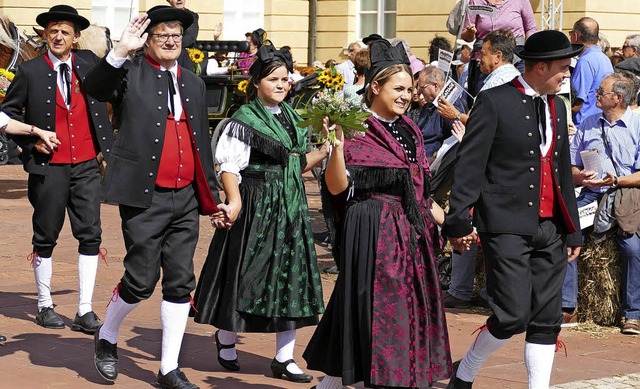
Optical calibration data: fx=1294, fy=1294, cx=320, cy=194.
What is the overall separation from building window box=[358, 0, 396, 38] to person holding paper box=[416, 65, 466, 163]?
614 inches

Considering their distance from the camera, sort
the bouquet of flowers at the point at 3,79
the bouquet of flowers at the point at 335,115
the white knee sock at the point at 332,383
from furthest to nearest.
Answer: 1. the bouquet of flowers at the point at 3,79
2. the white knee sock at the point at 332,383
3. the bouquet of flowers at the point at 335,115

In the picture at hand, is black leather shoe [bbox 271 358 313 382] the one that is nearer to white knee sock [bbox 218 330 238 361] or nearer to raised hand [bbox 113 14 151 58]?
white knee sock [bbox 218 330 238 361]

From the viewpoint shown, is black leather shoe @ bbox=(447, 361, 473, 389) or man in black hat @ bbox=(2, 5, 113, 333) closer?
black leather shoe @ bbox=(447, 361, 473, 389)

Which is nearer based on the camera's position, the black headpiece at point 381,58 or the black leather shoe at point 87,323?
the black headpiece at point 381,58

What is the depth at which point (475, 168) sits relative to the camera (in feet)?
19.6

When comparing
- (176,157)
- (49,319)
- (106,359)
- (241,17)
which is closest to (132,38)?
(176,157)

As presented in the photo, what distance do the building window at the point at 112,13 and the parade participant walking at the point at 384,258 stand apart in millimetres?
17436

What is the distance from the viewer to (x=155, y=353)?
292 inches

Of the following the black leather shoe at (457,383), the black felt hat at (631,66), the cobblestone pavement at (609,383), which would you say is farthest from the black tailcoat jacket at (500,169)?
the black felt hat at (631,66)

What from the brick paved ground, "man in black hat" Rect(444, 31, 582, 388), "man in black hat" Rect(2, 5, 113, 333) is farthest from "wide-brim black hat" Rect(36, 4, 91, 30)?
"man in black hat" Rect(444, 31, 582, 388)

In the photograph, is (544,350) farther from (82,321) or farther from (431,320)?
(82,321)

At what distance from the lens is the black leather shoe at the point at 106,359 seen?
260 inches

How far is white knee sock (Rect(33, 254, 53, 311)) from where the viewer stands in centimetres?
808

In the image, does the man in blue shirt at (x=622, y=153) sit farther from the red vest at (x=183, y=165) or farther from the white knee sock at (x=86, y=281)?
the white knee sock at (x=86, y=281)
